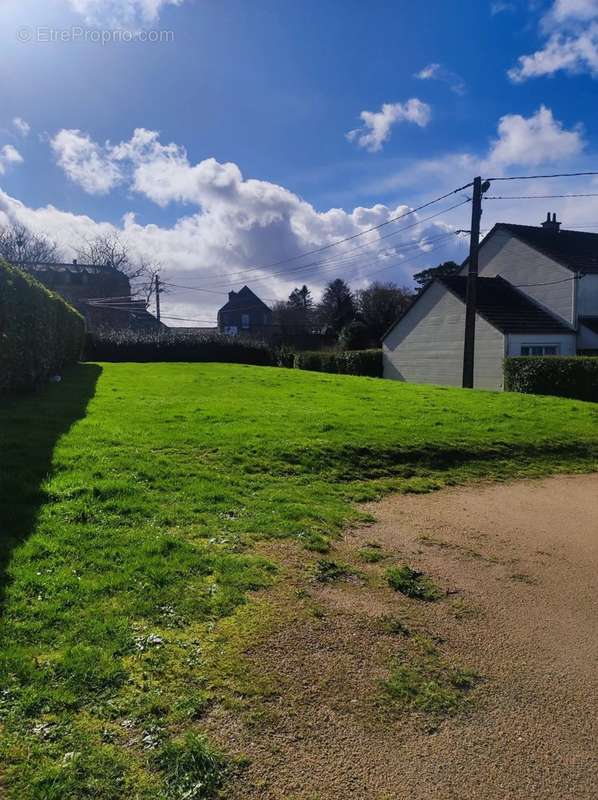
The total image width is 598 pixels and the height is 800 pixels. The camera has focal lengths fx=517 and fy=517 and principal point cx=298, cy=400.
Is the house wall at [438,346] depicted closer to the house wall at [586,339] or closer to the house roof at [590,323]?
the house wall at [586,339]

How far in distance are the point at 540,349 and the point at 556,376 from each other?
7391 mm

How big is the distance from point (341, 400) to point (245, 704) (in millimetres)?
10087

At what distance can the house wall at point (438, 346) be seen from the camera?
22688 mm

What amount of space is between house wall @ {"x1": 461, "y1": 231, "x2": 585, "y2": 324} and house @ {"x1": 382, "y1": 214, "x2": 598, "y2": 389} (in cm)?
5

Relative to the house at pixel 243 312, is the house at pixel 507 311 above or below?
below

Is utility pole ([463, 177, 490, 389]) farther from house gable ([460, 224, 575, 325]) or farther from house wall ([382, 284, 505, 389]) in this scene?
house gable ([460, 224, 575, 325])

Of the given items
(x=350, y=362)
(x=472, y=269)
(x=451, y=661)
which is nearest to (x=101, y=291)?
(x=350, y=362)

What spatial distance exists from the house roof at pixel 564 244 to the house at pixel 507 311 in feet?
0.15

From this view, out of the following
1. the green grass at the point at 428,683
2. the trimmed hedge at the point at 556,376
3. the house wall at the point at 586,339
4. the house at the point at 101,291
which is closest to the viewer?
the green grass at the point at 428,683

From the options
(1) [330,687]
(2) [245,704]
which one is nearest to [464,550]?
(1) [330,687]

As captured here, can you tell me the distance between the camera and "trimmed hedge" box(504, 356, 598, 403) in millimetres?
15727

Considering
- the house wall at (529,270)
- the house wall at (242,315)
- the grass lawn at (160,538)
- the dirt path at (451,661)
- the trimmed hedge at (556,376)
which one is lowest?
the dirt path at (451,661)

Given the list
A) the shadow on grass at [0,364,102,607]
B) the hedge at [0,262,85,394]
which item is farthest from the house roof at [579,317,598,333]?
the hedge at [0,262,85,394]

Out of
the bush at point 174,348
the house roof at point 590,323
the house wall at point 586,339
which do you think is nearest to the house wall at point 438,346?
the house wall at point 586,339
